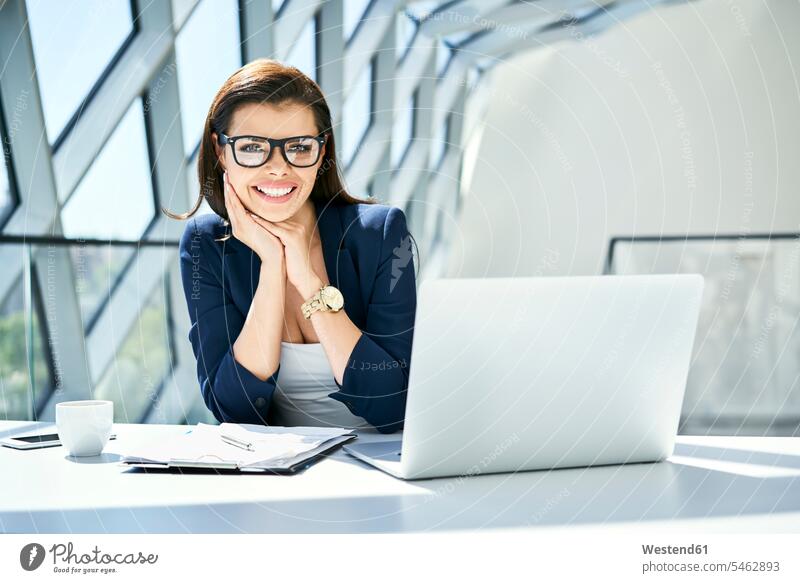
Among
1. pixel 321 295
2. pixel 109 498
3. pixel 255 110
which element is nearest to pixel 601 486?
pixel 109 498

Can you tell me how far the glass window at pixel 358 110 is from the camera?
14.7 ft

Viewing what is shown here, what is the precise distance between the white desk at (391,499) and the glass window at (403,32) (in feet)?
15.1

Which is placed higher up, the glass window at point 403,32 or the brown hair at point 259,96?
the glass window at point 403,32

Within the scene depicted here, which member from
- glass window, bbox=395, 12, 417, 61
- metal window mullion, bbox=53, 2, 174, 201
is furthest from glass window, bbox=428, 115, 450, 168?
metal window mullion, bbox=53, 2, 174, 201

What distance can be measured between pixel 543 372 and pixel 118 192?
263cm

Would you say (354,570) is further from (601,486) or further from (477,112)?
(477,112)

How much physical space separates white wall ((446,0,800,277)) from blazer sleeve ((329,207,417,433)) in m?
3.76

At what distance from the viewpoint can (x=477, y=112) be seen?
6594mm

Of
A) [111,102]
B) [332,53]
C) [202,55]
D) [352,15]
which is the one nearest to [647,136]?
[352,15]

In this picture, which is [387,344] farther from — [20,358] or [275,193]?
[20,358]

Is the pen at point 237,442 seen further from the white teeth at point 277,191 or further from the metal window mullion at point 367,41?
the metal window mullion at point 367,41

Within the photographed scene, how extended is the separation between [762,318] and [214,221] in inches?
142

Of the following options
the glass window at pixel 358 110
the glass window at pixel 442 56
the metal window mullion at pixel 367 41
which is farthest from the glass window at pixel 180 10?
the glass window at pixel 442 56

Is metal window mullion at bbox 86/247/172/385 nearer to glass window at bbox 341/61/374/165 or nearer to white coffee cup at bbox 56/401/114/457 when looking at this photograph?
glass window at bbox 341/61/374/165
